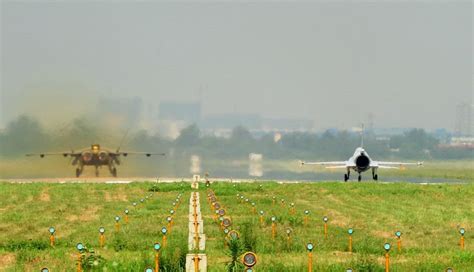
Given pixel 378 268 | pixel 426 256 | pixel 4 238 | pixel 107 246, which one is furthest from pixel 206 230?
pixel 378 268

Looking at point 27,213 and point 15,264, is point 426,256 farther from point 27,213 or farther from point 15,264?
point 27,213

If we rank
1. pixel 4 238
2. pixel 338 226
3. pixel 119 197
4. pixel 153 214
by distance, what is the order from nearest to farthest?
1. pixel 4 238
2. pixel 338 226
3. pixel 153 214
4. pixel 119 197

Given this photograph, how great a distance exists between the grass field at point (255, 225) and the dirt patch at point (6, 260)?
0.14 ft

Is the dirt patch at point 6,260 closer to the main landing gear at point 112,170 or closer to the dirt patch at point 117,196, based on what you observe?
the dirt patch at point 117,196

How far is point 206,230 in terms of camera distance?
3650cm

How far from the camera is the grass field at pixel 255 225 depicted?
86.8ft

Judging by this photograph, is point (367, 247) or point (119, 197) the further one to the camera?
point (119, 197)

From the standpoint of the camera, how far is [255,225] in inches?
1519

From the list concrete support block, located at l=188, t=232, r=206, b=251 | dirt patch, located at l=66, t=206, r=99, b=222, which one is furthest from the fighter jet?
concrete support block, located at l=188, t=232, r=206, b=251

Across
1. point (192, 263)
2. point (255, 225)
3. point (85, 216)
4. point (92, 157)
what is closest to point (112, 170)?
point (92, 157)

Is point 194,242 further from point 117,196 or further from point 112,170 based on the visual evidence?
point 112,170

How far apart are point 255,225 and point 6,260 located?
13.5 metres

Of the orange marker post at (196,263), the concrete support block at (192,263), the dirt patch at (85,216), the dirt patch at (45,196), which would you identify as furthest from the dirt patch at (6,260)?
the dirt patch at (45,196)

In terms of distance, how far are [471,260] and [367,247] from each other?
4439mm
